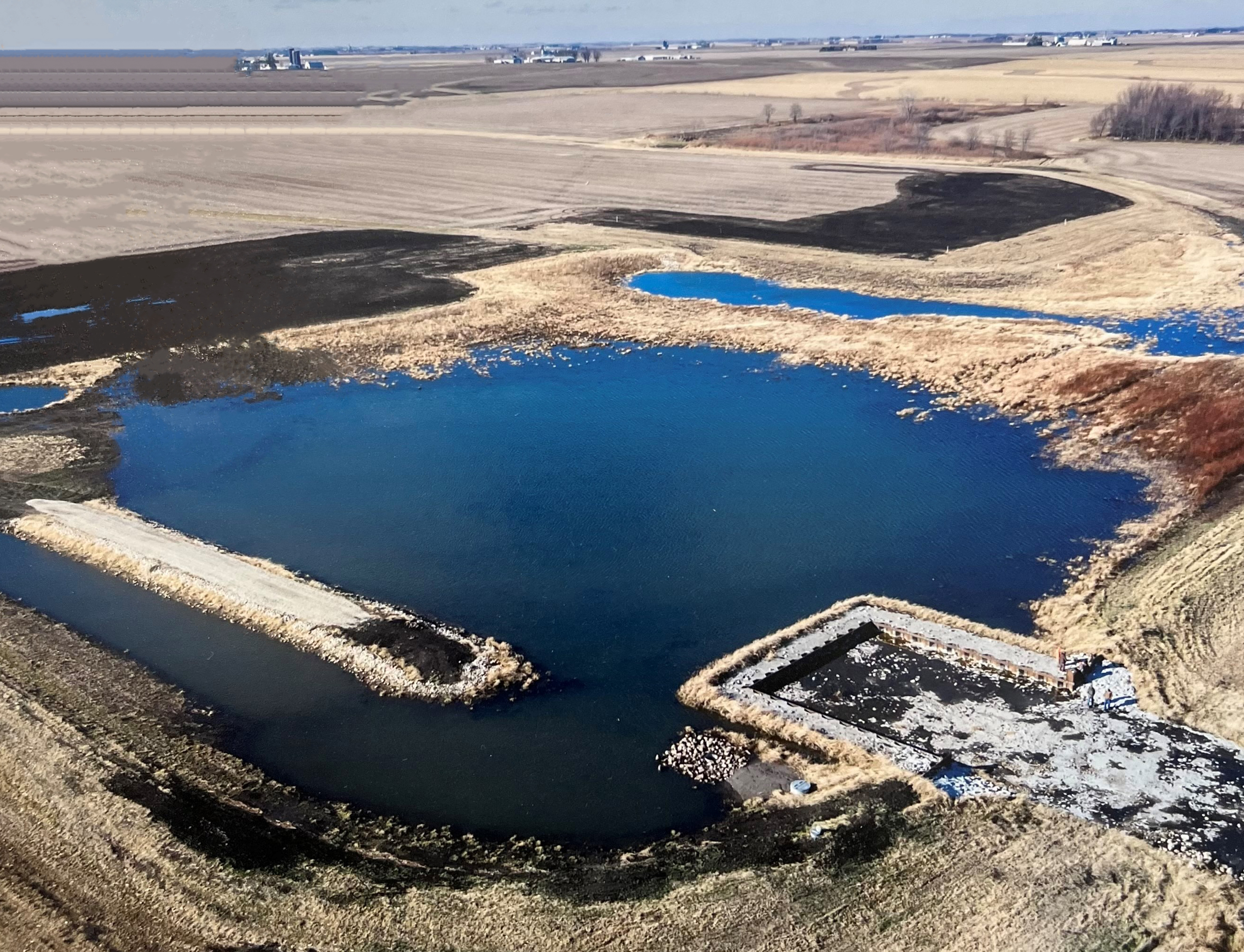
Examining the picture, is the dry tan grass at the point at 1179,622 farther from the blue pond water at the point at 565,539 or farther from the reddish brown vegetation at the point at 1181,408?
the reddish brown vegetation at the point at 1181,408

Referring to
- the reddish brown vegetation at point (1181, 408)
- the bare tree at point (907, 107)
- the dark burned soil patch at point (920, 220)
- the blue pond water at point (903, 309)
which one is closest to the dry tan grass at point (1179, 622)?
the reddish brown vegetation at point (1181, 408)

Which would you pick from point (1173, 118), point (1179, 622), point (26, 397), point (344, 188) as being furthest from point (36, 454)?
point (1173, 118)

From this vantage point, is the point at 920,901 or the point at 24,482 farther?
the point at 24,482

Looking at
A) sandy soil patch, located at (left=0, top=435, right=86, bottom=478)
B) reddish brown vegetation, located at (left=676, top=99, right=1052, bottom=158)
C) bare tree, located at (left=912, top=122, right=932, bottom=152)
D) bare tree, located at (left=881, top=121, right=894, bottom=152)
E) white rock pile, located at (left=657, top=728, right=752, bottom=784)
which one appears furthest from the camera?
bare tree, located at (left=881, top=121, right=894, bottom=152)

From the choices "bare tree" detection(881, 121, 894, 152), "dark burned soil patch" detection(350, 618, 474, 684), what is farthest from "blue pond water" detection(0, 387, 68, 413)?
"bare tree" detection(881, 121, 894, 152)

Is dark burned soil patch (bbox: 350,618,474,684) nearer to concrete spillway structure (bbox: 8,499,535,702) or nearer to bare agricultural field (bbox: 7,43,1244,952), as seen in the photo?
concrete spillway structure (bbox: 8,499,535,702)

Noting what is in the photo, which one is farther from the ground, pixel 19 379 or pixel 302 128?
pixel 302 128

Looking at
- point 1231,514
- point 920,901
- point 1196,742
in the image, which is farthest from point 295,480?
point 1231,514

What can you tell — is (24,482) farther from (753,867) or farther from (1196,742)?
(1196,742)
